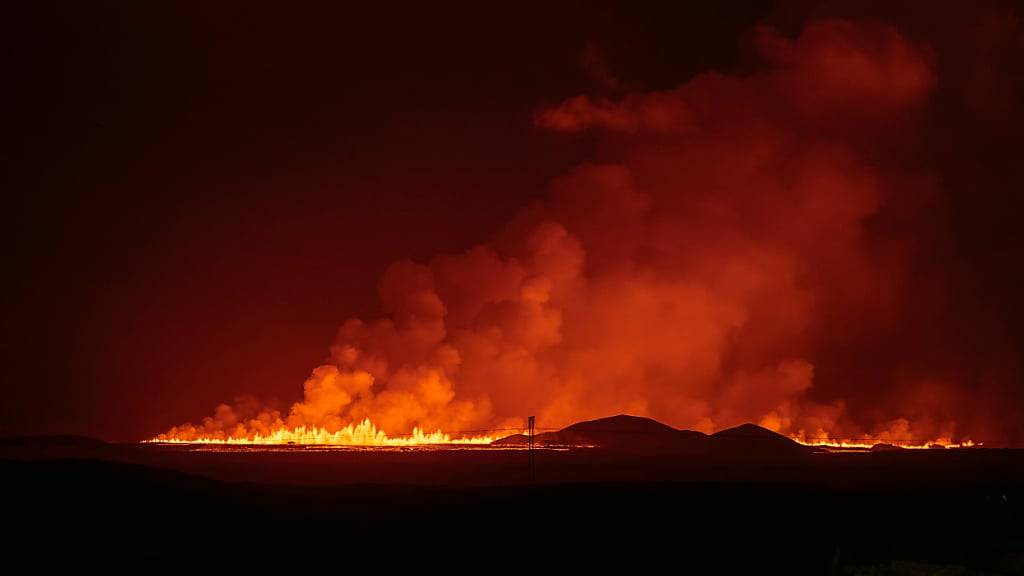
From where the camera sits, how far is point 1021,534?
39.6m

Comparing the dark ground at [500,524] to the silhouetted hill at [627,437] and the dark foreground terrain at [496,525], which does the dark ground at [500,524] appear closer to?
the dark foreground terrain at [496,525]

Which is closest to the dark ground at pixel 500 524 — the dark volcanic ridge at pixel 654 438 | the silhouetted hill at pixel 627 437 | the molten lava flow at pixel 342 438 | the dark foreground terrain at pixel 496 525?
the dark foreground terrain at pixel 496 525

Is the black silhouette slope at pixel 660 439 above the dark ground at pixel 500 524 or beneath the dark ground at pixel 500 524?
above

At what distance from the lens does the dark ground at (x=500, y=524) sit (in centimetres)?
2975

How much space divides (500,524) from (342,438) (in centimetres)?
7794

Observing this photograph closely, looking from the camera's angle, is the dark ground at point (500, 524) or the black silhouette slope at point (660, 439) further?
the black silhouette slope at point (660, 439)

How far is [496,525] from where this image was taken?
120ft

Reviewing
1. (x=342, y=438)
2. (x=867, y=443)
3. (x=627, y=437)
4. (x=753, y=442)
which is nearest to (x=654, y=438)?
(x=627, y=437)

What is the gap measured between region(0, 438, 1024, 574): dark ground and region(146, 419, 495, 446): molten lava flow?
165 ft

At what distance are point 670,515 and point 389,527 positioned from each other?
1274 centimetres

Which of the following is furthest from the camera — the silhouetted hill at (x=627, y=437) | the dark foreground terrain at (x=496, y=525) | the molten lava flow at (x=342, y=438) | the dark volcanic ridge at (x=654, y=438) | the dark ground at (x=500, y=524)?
the silhouetted hill at (x=627, y=437)

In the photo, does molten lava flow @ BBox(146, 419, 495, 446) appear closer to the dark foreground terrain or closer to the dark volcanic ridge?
the dark volcanic ridge

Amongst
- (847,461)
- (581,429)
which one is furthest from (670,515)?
(581,429)

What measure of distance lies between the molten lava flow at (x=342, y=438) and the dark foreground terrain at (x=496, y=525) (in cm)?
4941
